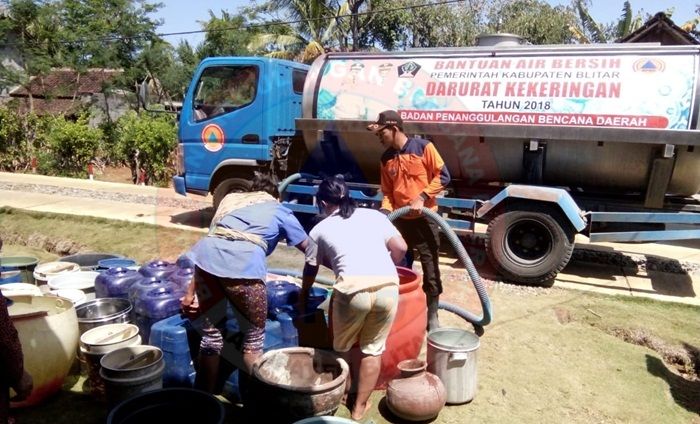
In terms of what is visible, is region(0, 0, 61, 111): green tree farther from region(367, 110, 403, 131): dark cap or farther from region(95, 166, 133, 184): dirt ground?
region(367, 110, 403, 131): dark cap

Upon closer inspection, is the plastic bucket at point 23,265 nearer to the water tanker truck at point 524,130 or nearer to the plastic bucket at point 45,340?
the plastic bucket at point 45,340

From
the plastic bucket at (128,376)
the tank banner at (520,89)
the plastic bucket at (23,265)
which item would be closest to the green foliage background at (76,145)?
the tank banner at (520,89)

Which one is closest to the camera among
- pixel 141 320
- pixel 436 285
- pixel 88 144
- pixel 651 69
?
pixel 141 320

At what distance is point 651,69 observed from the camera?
20.3ft

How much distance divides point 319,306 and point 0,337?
221cm

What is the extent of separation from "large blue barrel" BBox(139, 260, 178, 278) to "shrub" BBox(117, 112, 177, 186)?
12215mm

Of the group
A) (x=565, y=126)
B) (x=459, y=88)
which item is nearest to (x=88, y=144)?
(x=459, y=88)

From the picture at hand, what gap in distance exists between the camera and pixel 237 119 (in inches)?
326

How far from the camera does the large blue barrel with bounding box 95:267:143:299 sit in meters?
4.43

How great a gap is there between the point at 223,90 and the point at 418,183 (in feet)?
15.8

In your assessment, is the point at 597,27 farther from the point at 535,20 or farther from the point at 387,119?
the point at 387,119

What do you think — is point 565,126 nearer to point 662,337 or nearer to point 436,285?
point 662,337

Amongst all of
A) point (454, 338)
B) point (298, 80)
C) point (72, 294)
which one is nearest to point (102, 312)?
point (72, 294)

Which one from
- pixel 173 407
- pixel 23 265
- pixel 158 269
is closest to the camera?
pixel 173 407
